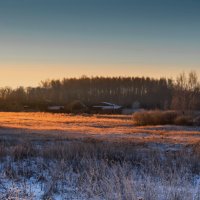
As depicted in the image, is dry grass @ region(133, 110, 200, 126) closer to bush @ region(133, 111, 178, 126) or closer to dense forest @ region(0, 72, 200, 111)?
bush @ region(133, 111, 178, 126)

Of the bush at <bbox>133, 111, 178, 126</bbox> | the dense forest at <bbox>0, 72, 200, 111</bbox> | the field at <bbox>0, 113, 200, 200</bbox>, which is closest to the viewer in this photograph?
the field at <bbox>0, 113, 200, 200</bbox>

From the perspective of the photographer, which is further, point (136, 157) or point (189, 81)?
point (189, 81)

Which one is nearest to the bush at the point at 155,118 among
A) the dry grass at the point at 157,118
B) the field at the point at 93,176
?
the dry grass at the point at 157,118

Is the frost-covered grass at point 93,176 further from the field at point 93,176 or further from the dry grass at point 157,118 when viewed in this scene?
the dry grass at point 157,118

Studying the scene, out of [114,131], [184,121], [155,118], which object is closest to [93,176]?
[114,131]

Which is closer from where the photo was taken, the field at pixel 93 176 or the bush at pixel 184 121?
the field at pixel 93 176

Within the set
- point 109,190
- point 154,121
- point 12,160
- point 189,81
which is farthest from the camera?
point 189,81

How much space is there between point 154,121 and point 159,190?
137 ft

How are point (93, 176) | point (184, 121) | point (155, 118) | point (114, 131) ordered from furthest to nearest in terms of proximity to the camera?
point (155, 118) → point (184, 121) → point (114, 131) → point (93, 176)

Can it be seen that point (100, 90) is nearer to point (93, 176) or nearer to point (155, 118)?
point (155, 118)

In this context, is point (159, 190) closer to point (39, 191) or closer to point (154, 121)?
point (39, 191)

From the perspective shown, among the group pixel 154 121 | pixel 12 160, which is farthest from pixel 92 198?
pixel 154 121

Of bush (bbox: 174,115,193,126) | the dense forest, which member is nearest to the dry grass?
bush (bbox: 174,115,193,126)

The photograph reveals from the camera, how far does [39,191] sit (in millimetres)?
10305
